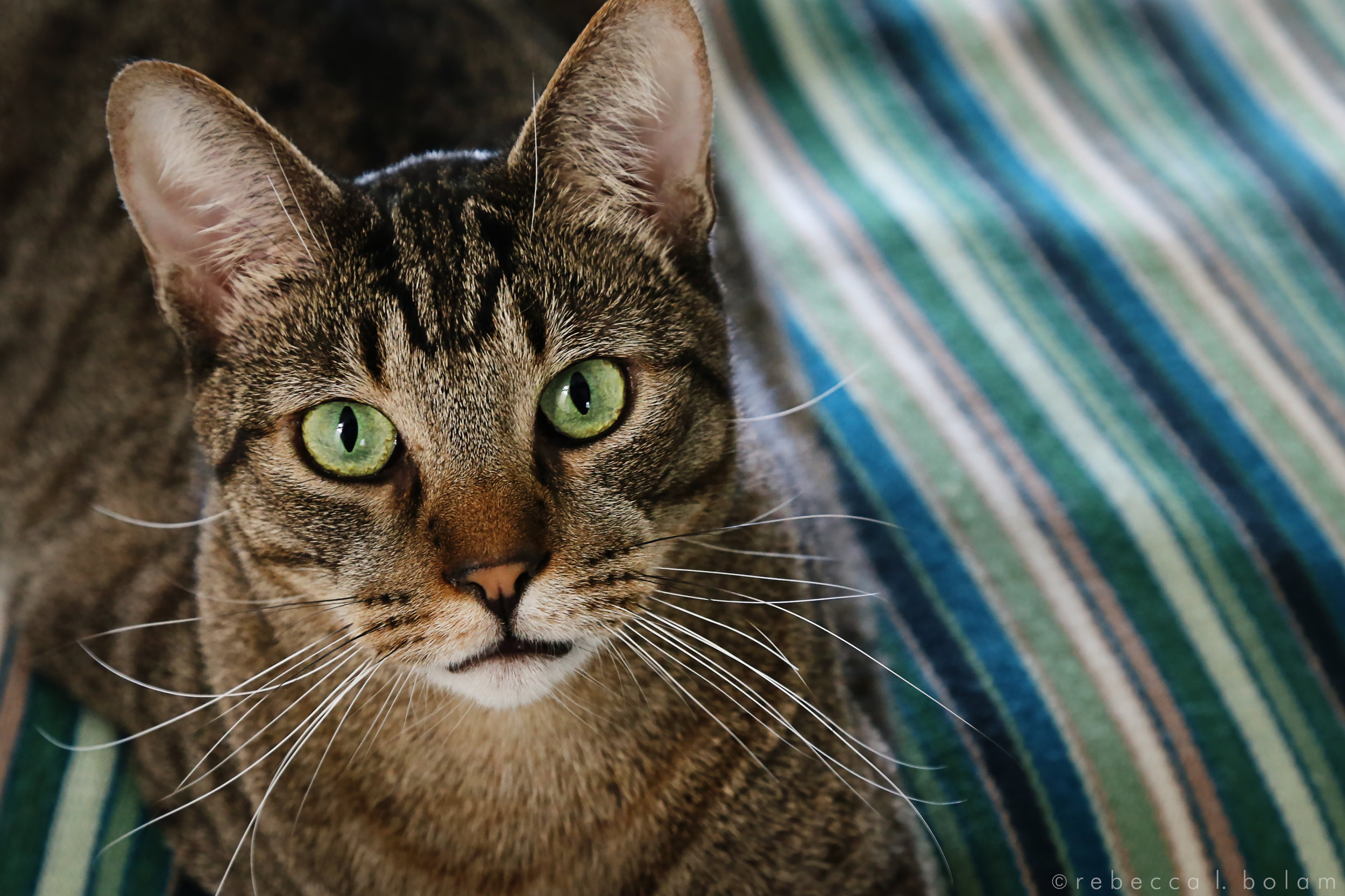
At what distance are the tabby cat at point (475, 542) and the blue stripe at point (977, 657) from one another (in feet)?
0.52

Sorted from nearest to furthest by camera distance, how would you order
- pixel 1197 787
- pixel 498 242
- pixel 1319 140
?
pixel 498 242
pixel 1197 787
pixel 1319 140

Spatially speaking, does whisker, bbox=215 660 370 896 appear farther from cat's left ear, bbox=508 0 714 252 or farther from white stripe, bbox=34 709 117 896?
cat's left ear, bbox=508 0 714 252

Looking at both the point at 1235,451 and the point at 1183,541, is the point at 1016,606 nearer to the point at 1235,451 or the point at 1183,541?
the point at 1183,541

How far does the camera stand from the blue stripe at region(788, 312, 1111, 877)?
1.35 m

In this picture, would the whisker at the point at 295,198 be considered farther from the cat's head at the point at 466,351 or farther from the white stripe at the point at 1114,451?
the white stripe at the point at 1114,451

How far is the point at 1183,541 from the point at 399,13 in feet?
4.22

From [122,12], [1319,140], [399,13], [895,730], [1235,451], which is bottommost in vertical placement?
[895,730]

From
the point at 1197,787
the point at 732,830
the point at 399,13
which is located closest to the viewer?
the point at 732,830

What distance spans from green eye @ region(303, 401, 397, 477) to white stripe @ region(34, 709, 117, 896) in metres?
0.62

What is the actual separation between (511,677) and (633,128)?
1.65 ft

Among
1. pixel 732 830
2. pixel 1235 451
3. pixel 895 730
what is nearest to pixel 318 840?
pixel 732 830

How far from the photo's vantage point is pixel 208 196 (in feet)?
3.43

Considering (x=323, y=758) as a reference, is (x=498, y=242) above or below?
above

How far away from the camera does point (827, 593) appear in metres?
1.38
